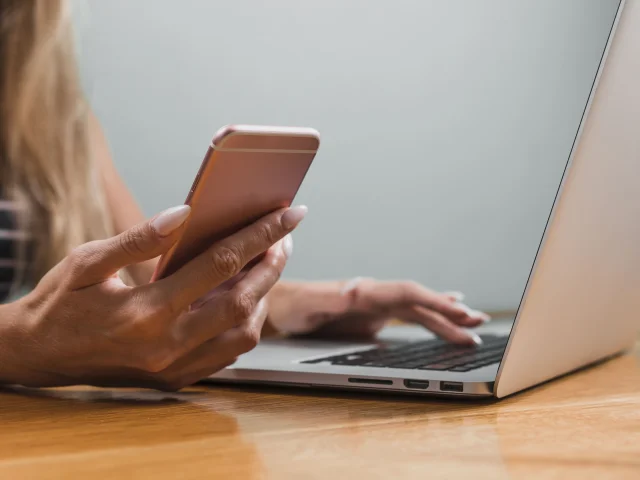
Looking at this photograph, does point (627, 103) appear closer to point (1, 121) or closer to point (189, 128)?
point (1, 121)

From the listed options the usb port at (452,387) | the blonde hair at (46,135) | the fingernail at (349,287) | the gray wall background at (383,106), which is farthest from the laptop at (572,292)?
the gray wall background at (383,106)

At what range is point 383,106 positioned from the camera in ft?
6.70

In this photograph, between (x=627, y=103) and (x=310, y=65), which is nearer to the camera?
(x=627, y=103)

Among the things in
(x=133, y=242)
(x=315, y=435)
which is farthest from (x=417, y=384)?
(x=133, y=242)

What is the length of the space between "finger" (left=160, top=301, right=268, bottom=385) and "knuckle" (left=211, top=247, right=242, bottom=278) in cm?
8

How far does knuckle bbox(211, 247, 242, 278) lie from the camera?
1.91ft

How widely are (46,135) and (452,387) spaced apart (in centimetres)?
112

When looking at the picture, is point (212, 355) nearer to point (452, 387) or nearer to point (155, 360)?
point (155, 360)

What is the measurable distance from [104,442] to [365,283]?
649 mm

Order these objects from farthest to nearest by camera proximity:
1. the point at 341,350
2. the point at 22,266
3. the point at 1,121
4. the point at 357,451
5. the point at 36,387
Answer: the point at 1,121, the point at 22,266, the point at 341,350, the point at 36,387, the point at 357,451

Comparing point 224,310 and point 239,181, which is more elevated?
point 239,181

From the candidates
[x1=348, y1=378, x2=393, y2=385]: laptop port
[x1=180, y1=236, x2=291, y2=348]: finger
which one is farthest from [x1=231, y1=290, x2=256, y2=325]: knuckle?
[x1=348, y1=378, x2=393, y2=385]: laptop port

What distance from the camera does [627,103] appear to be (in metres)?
0.55

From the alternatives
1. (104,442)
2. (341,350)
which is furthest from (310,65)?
(104,442)
